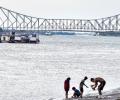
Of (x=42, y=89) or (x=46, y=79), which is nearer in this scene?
(x=42, y=89)

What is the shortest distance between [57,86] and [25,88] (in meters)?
2.91

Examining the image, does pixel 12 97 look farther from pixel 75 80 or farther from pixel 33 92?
pixel 75 80

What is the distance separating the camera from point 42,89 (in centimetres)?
4903

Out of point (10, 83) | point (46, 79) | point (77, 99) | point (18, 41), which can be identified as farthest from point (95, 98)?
point (18, 41)

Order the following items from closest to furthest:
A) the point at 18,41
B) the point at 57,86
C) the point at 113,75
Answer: the point at 57,86, the point at 113,75, the point at 18,41

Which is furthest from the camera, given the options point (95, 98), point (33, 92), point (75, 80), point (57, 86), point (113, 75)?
point (113, 75)

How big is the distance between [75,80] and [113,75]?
260 inches

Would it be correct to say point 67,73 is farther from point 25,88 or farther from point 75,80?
point 25,88

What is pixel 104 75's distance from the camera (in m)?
62.9

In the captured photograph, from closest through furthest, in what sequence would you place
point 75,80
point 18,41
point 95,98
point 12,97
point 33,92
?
point 95,98, point 12,97, point 33,92, point 75,80, point 18,41

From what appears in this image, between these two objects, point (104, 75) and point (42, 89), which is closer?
point (42, 89)

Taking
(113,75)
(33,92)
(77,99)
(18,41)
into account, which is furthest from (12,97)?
(18,41)

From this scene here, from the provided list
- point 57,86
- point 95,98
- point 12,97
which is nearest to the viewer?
point 95,98

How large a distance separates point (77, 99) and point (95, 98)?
36.7 inches
